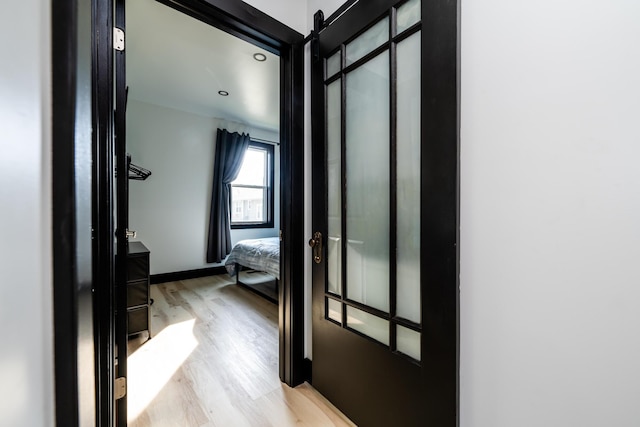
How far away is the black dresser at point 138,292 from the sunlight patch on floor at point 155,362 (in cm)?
18

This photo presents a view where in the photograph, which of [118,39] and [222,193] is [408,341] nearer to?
[118,39]

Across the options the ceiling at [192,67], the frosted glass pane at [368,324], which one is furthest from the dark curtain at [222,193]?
the frosted glass pane at [368,324]

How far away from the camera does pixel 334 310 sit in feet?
4.62

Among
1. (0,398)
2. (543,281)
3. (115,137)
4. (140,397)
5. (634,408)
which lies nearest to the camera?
(0,398)

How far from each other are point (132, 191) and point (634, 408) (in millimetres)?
4626

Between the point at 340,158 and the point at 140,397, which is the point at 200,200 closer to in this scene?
the point at 140,397

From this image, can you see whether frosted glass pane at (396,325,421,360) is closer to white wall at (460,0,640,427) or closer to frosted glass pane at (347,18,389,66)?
white wall at (460,0,640,427)

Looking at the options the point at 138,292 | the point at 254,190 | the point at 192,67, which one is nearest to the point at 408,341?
the point at 138,292

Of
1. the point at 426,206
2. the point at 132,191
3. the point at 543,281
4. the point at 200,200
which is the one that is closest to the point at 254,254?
the point at 200,200

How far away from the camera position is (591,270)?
2.23 feet

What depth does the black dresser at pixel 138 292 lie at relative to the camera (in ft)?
6.89

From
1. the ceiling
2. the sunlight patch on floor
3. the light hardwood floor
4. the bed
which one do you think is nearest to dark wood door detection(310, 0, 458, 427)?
the light hardwood floor

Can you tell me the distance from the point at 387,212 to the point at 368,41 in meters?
0.82

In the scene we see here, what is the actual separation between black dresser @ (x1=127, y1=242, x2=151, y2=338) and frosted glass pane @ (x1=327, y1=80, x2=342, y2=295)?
5.64 ft
